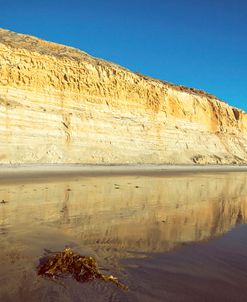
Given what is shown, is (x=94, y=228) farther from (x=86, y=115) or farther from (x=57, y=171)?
(x=86, y=115)

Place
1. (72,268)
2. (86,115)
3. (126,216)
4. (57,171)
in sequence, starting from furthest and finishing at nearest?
(86,115)
(57,171)
(126,216)
(72,268)

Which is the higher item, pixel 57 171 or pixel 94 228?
pixel 57 171

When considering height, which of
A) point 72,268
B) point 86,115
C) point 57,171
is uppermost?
point 86,115

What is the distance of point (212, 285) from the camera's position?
3.73 meters

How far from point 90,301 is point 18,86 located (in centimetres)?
2820

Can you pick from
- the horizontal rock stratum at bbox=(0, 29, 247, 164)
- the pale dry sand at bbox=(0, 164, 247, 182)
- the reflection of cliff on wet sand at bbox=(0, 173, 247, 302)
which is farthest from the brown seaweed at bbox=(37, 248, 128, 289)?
the horizontal rock stratum at bbox=(0, 29, 247, 164)

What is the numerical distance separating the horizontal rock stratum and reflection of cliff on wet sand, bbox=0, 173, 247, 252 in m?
16.4

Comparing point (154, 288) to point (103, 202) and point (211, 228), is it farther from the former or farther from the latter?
point (103, 202)

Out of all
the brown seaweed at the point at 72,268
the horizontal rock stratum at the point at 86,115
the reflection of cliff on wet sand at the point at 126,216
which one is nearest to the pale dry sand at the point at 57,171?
the horizontal rock stratum at the point at 86,115

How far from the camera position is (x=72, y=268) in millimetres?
4078

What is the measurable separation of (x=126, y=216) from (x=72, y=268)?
12.4 feet

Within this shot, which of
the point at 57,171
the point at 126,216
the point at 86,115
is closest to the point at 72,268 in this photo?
the point at 126,216

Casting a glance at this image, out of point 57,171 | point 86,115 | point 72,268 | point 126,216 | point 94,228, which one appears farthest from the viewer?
point 86,115

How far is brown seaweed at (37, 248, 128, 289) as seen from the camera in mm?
3805
